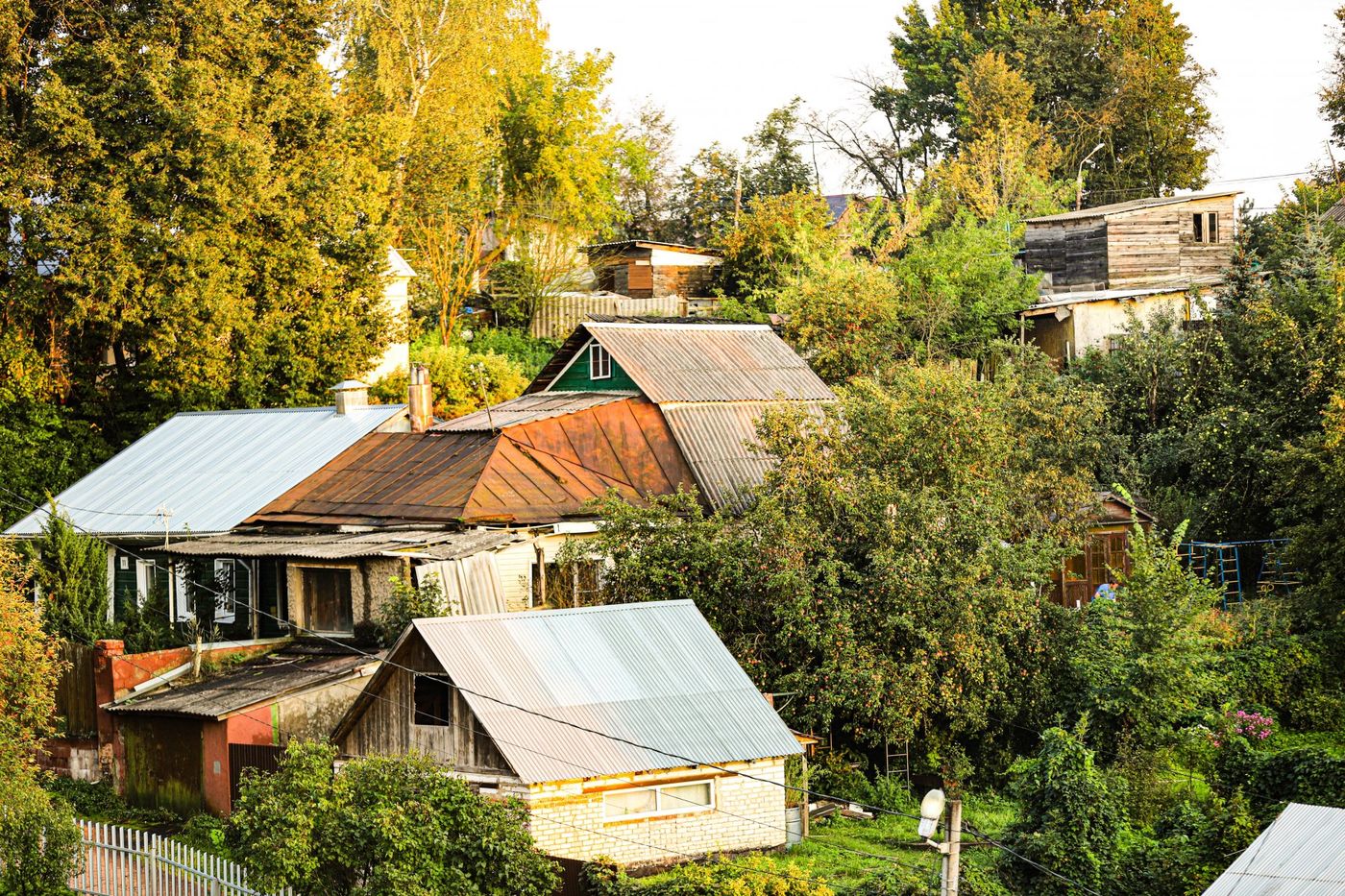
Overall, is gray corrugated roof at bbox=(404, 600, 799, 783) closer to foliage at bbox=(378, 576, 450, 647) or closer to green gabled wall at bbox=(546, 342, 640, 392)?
foliage at bbox=(378, 576, 450, 647)

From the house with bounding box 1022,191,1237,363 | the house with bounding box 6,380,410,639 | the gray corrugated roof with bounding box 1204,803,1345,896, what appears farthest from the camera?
the house with bounding box 1022,191,1237,363

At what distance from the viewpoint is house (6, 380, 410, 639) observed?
98.0 ft

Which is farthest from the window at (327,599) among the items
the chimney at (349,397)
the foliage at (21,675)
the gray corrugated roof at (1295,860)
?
the gray corrugated roof at (1295,860)

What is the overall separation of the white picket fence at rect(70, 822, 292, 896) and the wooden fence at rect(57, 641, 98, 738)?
4.89 m

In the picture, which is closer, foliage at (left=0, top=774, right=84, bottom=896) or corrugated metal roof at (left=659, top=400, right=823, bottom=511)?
foliage at (left=0, top=774, right=84, bottom=896)

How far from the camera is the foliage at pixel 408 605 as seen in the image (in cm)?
2466

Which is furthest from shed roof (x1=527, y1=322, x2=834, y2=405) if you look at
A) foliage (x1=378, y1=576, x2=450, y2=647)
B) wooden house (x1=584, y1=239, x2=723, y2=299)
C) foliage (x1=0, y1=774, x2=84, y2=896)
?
wooden house (x1=584, y1=239, x2=723, y2=299)

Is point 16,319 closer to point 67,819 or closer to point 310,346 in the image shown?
point 310,346

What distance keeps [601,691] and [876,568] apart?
21.2 feet

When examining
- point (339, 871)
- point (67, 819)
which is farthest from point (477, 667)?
point (67, 819)

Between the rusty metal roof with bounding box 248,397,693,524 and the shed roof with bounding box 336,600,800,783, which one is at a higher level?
the rusty metal roof with bounding box 248,397,693,524

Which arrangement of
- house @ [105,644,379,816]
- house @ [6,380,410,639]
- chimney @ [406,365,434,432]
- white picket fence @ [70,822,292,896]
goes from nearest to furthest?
white picket fence @ [70,822,292,896]
house @ [105,644,379,816]
house @ [6,380,410,639]
chimney @ [406,365,434,432]

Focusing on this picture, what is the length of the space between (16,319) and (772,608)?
815 inches

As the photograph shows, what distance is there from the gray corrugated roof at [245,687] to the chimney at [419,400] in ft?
23.9
